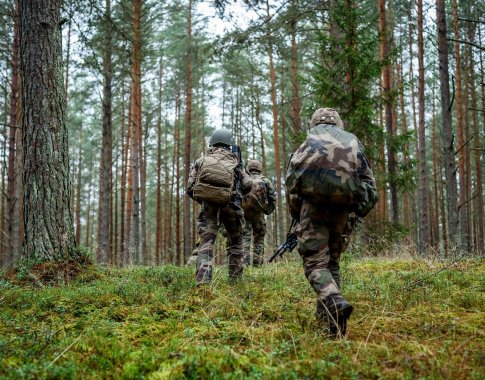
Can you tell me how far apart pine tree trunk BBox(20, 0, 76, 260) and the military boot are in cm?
408

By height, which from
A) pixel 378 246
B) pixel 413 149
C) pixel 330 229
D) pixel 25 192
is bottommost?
pixel 378 246

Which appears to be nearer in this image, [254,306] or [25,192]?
[254,306]

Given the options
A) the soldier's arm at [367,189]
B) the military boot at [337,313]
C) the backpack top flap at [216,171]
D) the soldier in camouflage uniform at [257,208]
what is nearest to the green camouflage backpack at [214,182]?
the backpack top flap at [216,171]

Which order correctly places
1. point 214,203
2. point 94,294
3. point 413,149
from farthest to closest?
point 413,149 → point 214,203 → point 94,294

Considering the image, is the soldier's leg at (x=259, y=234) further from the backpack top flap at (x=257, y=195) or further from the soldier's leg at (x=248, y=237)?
the backpack top flap at (x=257, y=195)

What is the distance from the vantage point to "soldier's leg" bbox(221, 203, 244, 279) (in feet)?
18.5

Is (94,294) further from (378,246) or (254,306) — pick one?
(378,246)

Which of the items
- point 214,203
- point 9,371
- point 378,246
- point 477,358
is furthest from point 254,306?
point 378,246

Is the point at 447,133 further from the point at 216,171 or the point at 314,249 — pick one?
the point at 314,249

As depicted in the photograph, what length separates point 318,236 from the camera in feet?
11.4

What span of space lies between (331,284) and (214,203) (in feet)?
8.17

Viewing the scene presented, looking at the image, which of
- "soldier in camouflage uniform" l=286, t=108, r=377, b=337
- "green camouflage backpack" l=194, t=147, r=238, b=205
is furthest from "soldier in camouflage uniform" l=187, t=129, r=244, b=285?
"soldier in camouflage uniform" l=286, t=108, r=377, b=337

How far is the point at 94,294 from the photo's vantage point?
4.45 m

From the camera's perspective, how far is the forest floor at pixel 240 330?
2.30m
